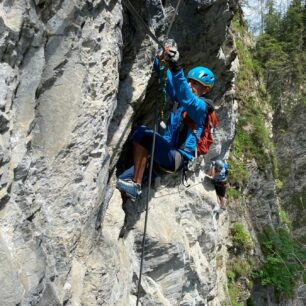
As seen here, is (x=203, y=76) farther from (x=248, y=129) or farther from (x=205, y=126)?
(x=248, y=129)

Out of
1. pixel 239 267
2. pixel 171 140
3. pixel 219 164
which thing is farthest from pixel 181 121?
pixel 239 267

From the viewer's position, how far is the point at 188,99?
16.1 ft

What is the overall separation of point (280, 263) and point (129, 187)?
29.7 ft

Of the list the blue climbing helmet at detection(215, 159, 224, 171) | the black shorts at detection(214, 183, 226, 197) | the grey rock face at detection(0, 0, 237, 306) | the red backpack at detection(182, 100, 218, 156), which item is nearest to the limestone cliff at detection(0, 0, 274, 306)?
the grey rock face at detection(0, 0, 237, 306)

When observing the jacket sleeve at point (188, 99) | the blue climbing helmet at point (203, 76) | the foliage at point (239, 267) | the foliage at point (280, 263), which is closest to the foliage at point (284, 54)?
the foliage at point (280, 263)

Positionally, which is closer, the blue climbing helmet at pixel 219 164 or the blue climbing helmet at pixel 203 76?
the blue climbing helmet at pixel 203 76

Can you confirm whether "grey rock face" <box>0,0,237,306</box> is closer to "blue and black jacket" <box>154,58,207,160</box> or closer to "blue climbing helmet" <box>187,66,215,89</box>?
"blue and black jacket" <box>154,58,207,160</box>

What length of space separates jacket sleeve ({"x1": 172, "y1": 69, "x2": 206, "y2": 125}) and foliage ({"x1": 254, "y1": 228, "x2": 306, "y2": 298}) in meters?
8.13

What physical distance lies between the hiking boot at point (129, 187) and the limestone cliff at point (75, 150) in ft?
0.38

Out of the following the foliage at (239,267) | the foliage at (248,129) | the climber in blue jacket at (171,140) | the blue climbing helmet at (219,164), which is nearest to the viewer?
the climber in blue jacket at (171,140)

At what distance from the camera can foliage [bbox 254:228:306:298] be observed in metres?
12.7

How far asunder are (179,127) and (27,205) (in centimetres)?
290

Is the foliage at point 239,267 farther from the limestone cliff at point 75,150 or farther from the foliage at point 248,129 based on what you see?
the limestone cliff at point 75,150

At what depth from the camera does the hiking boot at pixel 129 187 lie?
5.35m
